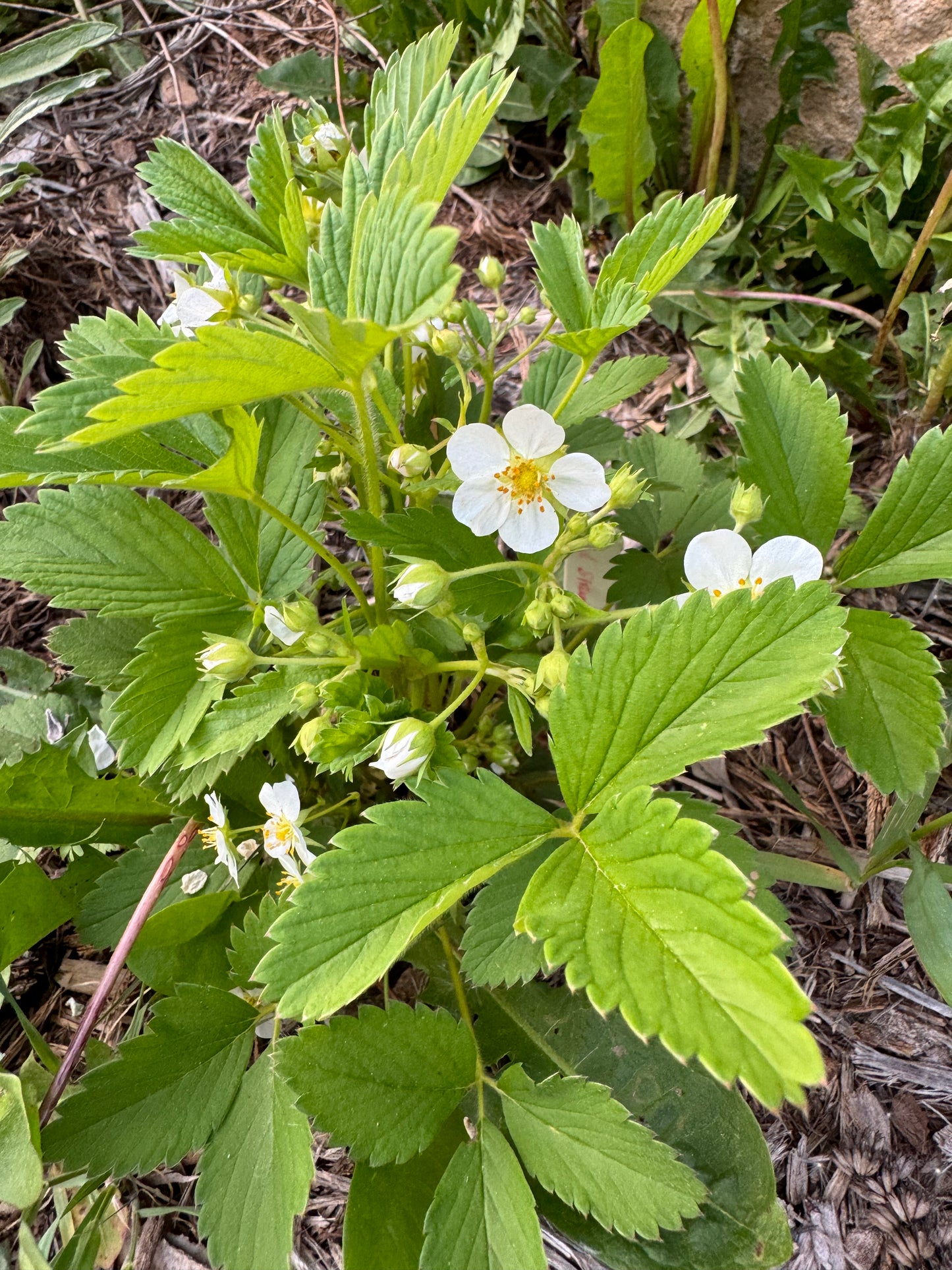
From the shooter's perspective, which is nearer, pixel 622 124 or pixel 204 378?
pixel 204 378

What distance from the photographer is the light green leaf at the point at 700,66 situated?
1646 mm

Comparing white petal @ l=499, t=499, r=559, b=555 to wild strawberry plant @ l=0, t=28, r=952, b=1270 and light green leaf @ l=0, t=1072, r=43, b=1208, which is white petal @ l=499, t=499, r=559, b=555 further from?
light green leaf @ l=0, t=1072, r=43, b=1208

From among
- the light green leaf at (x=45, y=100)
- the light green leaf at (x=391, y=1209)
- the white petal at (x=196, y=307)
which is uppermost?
the light green leaf at (x=45, y=100)

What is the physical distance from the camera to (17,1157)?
103cm

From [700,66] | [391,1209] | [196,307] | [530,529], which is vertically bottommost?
[391,1209]

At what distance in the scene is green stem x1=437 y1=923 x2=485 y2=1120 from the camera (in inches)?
43.2

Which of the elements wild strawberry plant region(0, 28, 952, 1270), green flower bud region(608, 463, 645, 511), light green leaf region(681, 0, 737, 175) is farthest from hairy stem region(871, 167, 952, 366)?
green flower bud region(608, 463, 645, 511)

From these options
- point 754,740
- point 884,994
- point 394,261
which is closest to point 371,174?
point 394,261

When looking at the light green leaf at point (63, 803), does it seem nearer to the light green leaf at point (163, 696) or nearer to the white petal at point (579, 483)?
the light green leaf at point (163, 696)

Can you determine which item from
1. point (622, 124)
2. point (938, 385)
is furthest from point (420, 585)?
point (622, 124)

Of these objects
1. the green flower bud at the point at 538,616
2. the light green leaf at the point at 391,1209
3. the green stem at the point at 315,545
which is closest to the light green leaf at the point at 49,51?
the green stem at the point at 315,545

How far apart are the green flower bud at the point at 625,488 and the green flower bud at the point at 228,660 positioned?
18.2 inches

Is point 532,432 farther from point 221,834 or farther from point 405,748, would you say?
point 221,834

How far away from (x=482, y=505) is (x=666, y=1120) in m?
0.81
